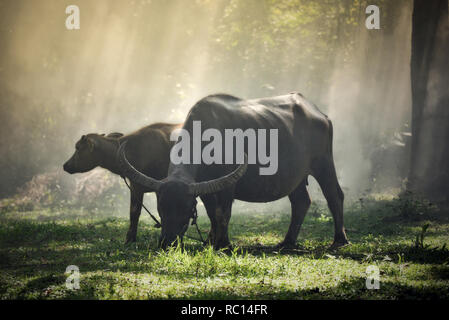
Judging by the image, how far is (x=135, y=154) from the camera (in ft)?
30.1

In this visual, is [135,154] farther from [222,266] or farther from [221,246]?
[222,266]

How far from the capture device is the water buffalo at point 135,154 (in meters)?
9.06

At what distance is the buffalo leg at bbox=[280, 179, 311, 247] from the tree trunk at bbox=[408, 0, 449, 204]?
16.4 ft

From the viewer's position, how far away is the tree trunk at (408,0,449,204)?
41.7 feet

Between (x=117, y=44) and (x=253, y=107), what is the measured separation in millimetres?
18235

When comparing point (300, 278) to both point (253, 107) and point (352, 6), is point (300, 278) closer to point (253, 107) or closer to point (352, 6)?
point (253, 107)

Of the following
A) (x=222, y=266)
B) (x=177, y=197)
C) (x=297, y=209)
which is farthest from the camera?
(x=297, y=209)

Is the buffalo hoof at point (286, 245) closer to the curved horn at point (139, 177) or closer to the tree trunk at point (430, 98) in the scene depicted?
the curved horn at point (139, 177)

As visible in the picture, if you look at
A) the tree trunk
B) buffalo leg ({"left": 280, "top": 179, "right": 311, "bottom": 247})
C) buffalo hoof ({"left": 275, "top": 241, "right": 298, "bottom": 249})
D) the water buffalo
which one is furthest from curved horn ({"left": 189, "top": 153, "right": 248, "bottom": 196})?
the tree trunk

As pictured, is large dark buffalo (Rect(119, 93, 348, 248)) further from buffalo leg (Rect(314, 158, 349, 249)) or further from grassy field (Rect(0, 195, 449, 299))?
grassy field (Rect(0, 195, 449, 299))

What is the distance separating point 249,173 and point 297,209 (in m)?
1.86

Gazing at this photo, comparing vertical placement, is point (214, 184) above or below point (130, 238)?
above

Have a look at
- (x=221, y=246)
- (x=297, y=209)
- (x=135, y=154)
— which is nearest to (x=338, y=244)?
(x=297, y=209)
